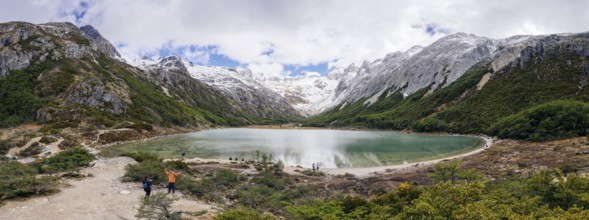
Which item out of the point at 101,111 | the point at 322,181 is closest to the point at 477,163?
the point at 322,181

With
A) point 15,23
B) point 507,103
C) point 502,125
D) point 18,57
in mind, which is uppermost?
point 15,23

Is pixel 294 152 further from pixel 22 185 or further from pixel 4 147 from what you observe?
pixel 22 185

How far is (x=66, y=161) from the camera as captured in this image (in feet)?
112

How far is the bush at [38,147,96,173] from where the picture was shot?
31.6 meters

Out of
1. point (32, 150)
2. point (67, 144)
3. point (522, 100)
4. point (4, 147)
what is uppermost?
point (522, 100)

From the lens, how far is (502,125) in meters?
93.0

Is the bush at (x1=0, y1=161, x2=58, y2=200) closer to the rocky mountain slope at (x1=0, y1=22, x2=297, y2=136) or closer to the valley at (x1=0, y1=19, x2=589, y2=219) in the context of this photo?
the valley at (x1=0, y1=19, x2=589, y2=219)

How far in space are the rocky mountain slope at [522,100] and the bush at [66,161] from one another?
3342 inches

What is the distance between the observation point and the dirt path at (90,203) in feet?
62.5

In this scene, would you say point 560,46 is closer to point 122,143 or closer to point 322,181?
point 322,181

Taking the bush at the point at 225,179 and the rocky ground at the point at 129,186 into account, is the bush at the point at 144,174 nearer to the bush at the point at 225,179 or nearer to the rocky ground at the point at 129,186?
the rocky ground at the point at 129,186

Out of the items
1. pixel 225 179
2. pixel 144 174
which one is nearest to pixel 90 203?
pixel 144 174

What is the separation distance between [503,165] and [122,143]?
75.4 meters

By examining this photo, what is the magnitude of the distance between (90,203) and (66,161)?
16157 millimetres
